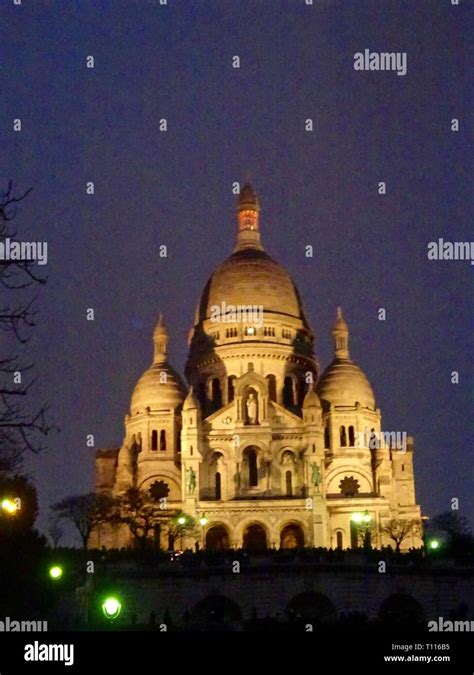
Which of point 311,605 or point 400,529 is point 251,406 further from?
point 311,605

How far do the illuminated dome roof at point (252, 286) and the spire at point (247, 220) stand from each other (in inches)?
46.1

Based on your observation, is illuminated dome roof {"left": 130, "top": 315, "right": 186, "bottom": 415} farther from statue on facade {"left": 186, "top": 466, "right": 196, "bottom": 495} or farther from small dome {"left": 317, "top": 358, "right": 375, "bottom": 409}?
small dome {"left": 317, "top": 358, "right": 375, "bottom": 409}

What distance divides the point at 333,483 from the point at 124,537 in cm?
1333

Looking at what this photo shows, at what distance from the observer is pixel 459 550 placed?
54.2m

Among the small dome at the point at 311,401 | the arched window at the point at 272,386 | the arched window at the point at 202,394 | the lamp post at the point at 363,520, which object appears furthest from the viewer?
the arched window at the point at 202,394

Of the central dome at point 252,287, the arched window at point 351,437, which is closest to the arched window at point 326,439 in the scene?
the arched window at point 351,437

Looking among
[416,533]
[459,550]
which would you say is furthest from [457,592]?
[416,533]

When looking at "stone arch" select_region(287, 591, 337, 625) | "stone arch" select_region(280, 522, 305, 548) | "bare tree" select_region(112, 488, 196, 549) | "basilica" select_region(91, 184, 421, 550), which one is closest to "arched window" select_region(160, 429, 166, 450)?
"basilica" select_region(91, 184, 421, 550)

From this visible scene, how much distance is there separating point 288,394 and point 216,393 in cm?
451

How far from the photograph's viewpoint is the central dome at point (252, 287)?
79938 mm

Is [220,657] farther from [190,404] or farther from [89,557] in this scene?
[190,404]

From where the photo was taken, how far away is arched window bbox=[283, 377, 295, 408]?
7788 centimetres

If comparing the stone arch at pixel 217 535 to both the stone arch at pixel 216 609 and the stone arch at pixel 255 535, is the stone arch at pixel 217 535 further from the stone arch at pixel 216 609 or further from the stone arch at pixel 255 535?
the stone arch at pixel 216 609

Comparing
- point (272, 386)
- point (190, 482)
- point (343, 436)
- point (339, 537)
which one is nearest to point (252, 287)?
point (272, 386)
